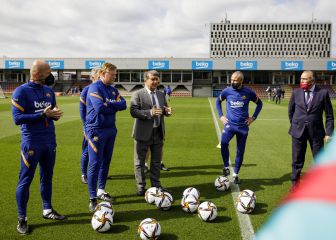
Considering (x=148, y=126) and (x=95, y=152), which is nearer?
(x=95, y=152)

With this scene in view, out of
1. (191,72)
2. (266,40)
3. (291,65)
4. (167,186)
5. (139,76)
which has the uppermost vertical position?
(266,40)

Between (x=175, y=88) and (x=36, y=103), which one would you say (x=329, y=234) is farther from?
(x=175, y=88)

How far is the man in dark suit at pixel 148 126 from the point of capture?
599cm

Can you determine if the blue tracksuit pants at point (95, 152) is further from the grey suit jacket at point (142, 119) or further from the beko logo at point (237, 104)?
the beko logo at point (237, 104)

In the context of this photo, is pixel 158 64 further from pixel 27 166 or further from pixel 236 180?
pixel 27 166

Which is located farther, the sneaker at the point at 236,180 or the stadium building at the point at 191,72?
the stadium building at the point at 191,72

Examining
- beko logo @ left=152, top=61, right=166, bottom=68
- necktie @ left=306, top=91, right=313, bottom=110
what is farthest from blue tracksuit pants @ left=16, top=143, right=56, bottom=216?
beko logo @ left=152, top=61, right=166, bottom=68

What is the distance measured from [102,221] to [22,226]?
109cm

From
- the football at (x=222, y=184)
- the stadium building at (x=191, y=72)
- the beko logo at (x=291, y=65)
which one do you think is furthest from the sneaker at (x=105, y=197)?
the beko logo at (x=291, y=65)

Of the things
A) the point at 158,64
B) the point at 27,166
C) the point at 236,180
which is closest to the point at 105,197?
the point at 27,166

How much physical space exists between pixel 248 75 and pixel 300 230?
63151mm

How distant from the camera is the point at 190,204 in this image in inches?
205

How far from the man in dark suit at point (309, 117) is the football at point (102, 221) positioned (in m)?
3.67

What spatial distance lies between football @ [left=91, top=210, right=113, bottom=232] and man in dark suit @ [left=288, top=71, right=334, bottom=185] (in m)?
3.67
